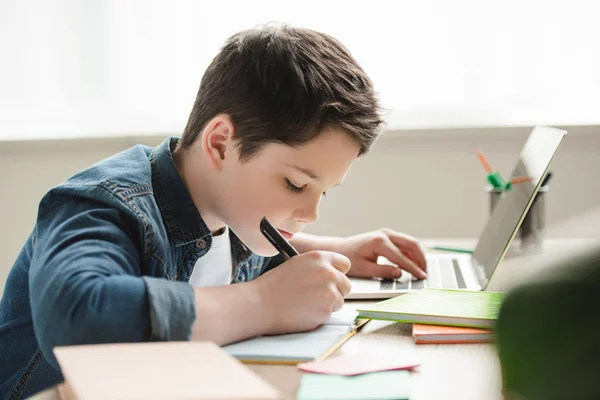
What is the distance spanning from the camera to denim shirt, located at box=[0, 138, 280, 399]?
2.07 ft

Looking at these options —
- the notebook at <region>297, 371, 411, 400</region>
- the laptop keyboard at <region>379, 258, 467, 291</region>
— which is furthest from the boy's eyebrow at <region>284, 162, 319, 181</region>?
the notebook at <region>297, 371, 411, 400</region>

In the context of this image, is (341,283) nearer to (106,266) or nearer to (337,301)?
(337,301)

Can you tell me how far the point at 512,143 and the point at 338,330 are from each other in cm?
164

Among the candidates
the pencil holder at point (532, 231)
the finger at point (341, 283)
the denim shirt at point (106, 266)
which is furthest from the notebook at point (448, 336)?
the pencil holder at point (532, 231)

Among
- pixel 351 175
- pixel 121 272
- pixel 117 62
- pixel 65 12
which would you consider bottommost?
pixel 351 175

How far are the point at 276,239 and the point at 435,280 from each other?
0.34 meters

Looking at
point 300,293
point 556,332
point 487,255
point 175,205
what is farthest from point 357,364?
point 487,255

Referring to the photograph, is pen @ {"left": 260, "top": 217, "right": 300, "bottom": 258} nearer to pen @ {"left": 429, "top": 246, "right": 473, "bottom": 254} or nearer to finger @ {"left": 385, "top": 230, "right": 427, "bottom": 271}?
finger @ {"left": 385, "top": 230, "right": 427, "bottom": 271}

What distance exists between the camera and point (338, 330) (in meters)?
0.76

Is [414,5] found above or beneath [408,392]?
above

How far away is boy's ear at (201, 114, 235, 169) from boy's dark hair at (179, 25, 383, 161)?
0.01 metres

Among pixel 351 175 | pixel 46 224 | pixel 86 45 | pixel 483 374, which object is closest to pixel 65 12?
pixel 86 45

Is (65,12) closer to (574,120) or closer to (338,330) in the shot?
(574,120)

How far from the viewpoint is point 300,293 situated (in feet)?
2.51
